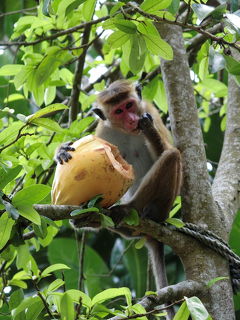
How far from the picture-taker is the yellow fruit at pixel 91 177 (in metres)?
2.37

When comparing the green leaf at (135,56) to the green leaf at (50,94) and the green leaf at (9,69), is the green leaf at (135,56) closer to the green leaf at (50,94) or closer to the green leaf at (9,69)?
the green leaf at (9,69)

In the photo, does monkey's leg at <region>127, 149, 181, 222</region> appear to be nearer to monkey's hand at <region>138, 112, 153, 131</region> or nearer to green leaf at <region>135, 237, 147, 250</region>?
green leaf at <region>135, 237, 147, 250</region>

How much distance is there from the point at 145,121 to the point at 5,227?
1693 millimetres

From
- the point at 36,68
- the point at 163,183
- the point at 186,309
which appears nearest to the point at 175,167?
the point at 163,183

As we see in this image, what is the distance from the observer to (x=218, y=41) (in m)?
2.26

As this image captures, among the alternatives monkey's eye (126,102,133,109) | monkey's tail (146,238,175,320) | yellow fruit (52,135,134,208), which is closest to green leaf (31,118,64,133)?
yellow fruit (52,135,134,208)

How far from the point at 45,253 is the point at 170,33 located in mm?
3565

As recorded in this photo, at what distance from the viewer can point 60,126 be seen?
10.4ft

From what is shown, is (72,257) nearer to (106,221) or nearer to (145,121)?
(145,121)

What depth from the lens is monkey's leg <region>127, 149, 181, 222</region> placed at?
3.18 metres

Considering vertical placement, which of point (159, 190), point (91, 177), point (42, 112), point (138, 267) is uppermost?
point (42, 112)

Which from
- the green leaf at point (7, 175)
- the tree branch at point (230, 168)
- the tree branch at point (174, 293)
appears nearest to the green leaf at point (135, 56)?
the tree branch at point (230, 168)

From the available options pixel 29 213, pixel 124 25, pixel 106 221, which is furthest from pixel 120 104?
pixel 29 213

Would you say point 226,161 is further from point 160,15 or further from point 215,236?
point 160,15
